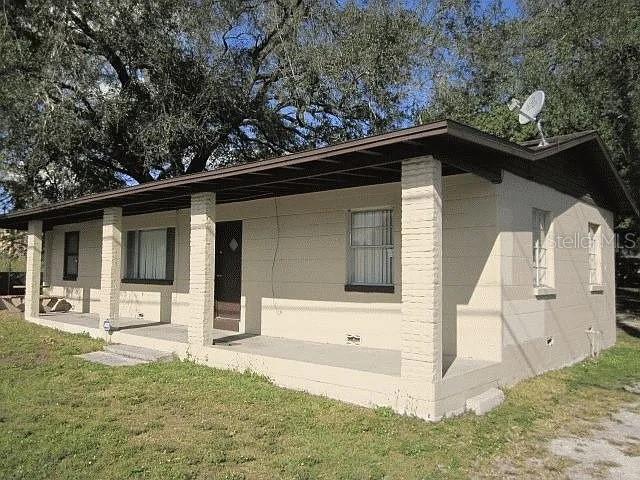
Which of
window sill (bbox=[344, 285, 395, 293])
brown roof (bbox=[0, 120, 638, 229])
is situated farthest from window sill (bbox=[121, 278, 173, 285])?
window sill (bbox=[344, 285, 395, 293])

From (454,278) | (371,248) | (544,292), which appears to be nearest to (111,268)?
(371,248)

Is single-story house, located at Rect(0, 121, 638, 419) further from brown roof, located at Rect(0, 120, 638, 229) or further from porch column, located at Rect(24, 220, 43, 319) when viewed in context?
porch column, located at Rect(24, 220, 43, 319)

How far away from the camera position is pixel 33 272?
1322 cm

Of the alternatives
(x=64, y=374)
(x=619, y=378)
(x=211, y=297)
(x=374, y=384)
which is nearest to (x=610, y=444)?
(x=374, y=384)

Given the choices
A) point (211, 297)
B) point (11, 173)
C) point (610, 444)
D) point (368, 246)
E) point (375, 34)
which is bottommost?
point (610, 444)

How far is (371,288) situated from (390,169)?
7.05 ft

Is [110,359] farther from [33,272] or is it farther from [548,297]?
[548,297]

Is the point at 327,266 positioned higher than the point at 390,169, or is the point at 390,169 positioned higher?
the point at 390,169

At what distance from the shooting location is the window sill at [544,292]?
25.9 ft

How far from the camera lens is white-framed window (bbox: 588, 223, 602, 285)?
10.7 m

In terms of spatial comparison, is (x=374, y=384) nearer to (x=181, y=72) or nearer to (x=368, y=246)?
(x=368, y=246)

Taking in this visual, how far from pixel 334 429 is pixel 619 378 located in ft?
18.0

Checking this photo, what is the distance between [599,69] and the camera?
1318 cm

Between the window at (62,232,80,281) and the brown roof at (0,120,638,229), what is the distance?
2953 mm
